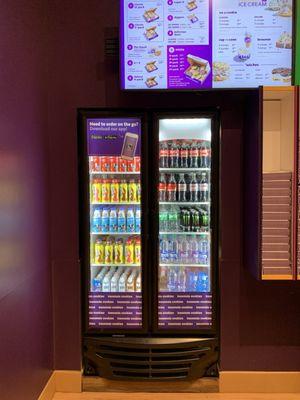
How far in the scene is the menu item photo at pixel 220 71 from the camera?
2.99 m

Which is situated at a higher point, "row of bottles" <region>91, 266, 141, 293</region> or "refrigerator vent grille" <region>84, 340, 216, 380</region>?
"row of bottles" <region>91, 266, 141, 293</region>

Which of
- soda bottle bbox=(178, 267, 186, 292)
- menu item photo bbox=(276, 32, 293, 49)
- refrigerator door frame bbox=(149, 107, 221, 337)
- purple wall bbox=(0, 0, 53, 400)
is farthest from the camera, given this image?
soda bottle bbox=(178, 267, 186, 292)

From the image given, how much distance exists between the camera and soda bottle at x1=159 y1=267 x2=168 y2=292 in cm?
338

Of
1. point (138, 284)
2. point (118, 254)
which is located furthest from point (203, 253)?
point (118, 254)

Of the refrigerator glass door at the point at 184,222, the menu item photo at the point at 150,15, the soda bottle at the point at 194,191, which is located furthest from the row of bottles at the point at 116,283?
the menu item photo at the point at 150,15

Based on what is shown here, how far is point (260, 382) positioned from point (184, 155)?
1.94 metres

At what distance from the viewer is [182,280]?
3428mm

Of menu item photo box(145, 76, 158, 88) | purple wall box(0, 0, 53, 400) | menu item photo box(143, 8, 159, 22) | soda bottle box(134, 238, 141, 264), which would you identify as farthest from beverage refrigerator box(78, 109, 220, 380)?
menu item photo box(143, 8, 159, 22)

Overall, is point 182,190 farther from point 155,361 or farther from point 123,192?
point 155,361

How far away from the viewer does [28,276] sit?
270cm

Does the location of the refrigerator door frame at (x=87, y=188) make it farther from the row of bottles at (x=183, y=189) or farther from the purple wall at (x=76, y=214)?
the row of bottles at (x=183, y=189)

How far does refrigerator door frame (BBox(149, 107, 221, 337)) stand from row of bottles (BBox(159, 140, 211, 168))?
0.50 ft

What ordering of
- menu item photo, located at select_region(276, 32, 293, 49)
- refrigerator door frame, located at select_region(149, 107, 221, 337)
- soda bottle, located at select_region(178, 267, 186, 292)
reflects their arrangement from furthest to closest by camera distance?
soda bottle, located at select_region(178, 267, 186, 292), refrigerator door frame, located at select_region(149, 107, 221, 337), menu item photo, located at select_region(276, 32, 293, 49)

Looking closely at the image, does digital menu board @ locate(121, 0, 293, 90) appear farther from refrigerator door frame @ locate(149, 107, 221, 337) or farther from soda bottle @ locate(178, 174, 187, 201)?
soda bottle @ locate(178, 174, 187, 201)
